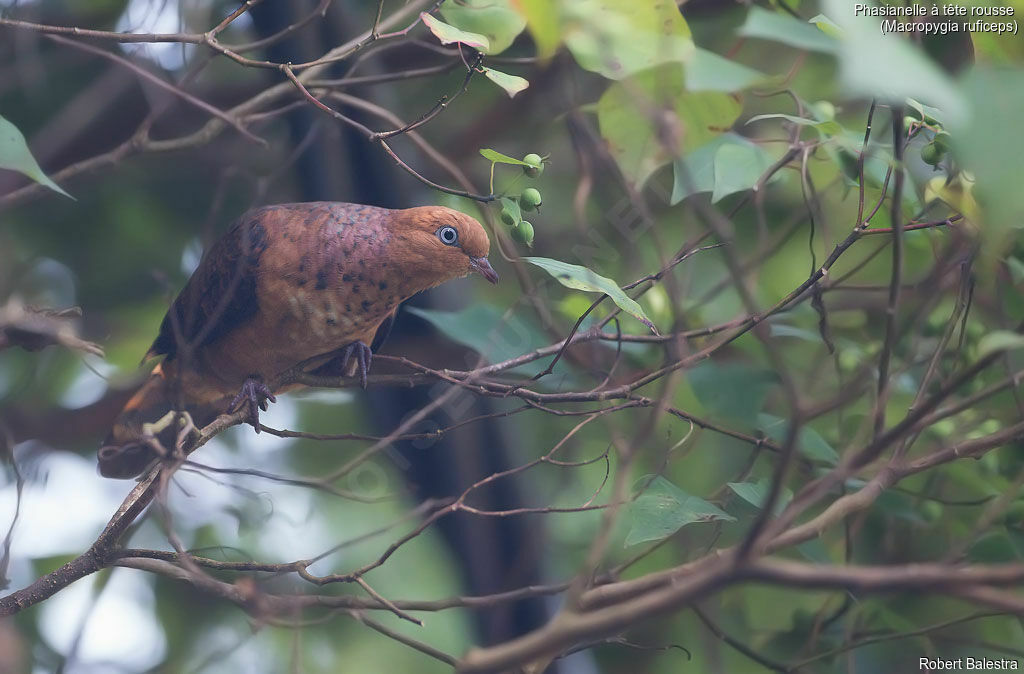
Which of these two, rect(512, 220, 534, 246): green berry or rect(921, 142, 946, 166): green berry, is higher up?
rect(921, 142, 946, 166): green berry

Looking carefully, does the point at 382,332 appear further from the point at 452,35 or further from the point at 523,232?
the point at 452,35

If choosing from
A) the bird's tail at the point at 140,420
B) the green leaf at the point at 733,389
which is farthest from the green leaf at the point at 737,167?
the bird's tail at the point at 140,420

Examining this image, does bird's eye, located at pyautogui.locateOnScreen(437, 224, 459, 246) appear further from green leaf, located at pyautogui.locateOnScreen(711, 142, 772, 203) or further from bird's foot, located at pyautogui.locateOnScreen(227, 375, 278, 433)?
green leaf, located at pyautogui.locateOnScreen(711, 142, 772, 203)

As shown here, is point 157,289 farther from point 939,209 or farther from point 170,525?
point 939,209

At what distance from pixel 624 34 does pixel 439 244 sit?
1.15 meters

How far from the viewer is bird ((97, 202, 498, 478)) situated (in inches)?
106

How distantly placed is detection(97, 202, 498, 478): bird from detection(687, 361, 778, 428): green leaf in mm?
690

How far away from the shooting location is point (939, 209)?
9.04 ft

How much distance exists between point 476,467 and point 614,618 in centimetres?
219

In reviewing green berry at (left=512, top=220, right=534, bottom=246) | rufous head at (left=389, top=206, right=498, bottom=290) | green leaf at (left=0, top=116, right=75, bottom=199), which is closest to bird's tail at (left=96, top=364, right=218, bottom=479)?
rufous head at (left=389, top=206, right=498, bottom=290)

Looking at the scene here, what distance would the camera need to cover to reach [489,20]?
6.89 feet

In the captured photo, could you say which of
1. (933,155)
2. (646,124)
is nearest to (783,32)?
(646,124)

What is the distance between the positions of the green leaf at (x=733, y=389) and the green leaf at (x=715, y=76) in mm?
1410

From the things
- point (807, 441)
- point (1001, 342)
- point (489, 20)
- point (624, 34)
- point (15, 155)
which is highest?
point (489, 20)
